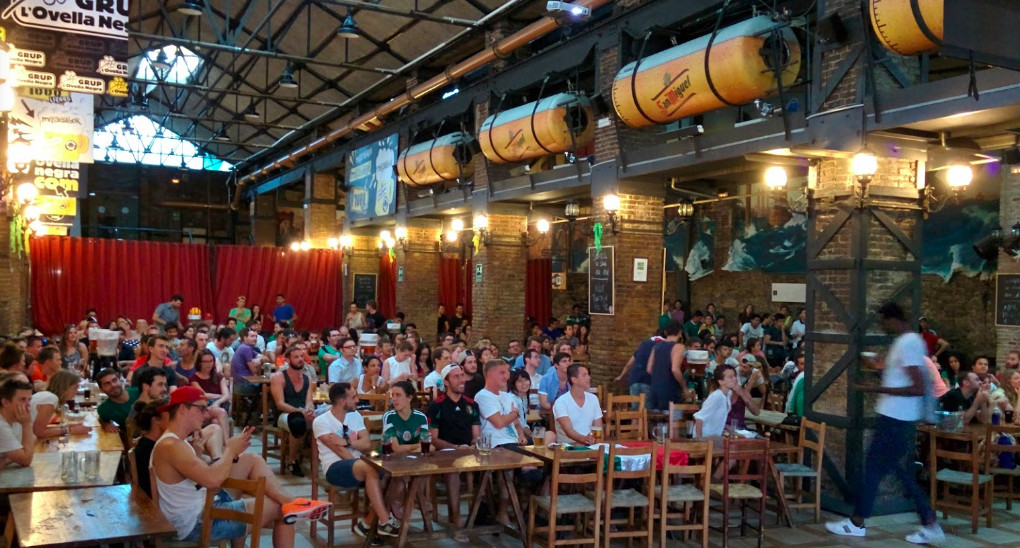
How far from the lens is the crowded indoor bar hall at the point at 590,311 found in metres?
5.99

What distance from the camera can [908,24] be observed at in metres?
6.37

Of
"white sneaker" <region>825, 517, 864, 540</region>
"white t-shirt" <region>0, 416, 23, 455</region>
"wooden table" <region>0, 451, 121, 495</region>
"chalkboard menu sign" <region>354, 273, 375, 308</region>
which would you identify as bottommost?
"white sneaker" <region>825, 517, 864, 540</region>

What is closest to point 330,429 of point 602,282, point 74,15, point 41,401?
point 41,401

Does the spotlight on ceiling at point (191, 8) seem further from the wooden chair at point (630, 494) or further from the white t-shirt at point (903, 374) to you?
the white t-shirt at point (903, 374)

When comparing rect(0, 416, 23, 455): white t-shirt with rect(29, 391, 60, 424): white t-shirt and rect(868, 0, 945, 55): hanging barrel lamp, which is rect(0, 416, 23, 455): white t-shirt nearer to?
rect(29, 391, 60, 424): white t-shirt

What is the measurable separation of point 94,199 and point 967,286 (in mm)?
29270

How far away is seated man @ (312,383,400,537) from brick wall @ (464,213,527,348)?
328 inches

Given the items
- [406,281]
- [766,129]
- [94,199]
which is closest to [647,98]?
[766,129]

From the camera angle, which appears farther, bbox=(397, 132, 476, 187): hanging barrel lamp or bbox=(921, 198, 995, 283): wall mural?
bbox=(397, 132, 476, 187): hanging barrel lamp

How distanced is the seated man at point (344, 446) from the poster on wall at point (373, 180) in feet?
39.1

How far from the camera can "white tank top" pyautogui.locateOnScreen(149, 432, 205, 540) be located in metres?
4.72

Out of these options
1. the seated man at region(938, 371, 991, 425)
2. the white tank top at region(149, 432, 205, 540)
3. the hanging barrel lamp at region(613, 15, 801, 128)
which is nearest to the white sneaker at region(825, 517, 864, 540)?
the seated man at region(938, 371, 991, 425)

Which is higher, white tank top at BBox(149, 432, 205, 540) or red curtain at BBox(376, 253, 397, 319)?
red curtain at BBox(376, 253, 397, 319)

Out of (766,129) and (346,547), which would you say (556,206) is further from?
(346,547)
